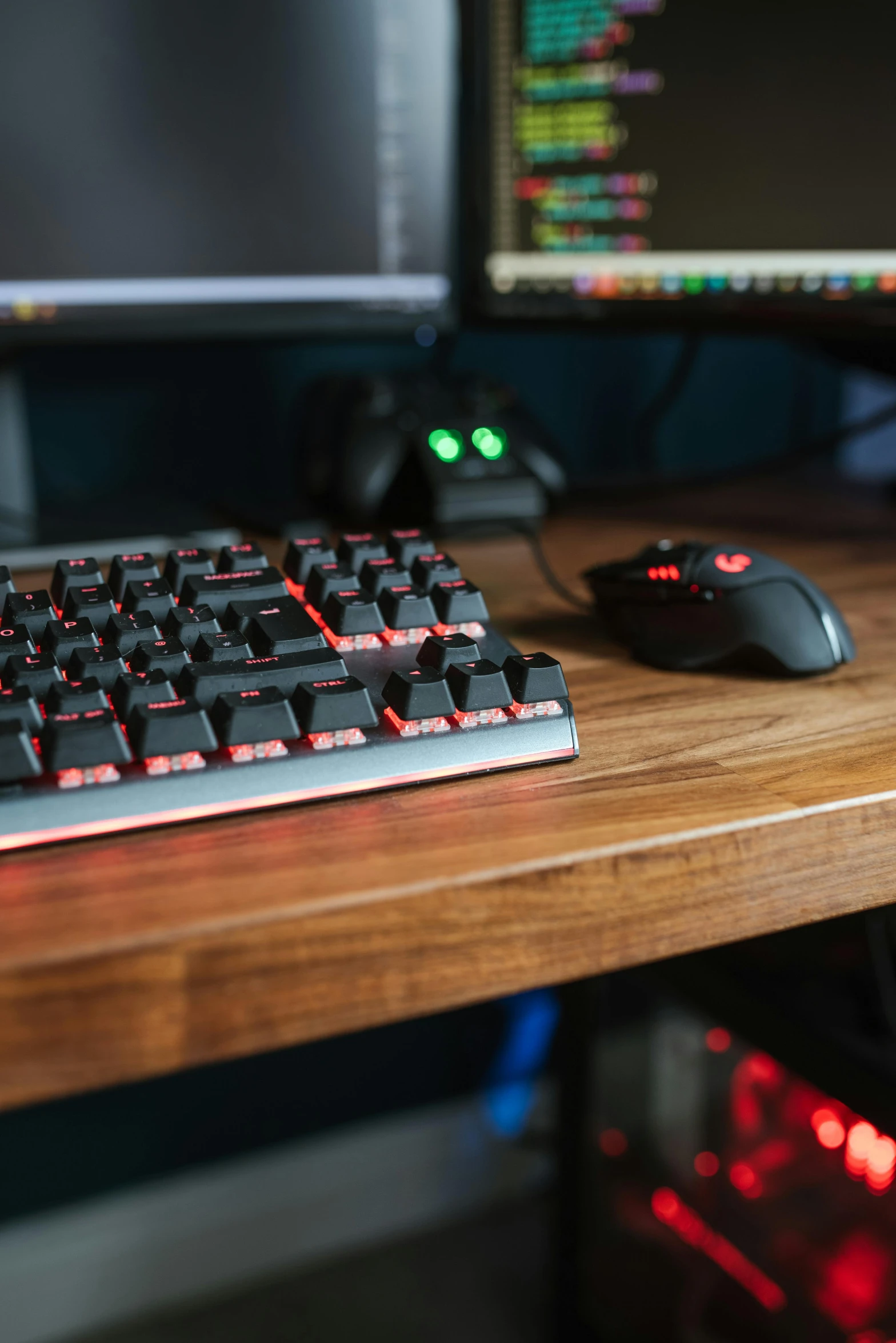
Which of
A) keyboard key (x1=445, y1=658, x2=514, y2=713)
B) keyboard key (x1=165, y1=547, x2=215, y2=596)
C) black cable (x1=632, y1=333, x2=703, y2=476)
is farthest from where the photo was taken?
black cable (x1=632, y1=333, x2=703, y2=476)

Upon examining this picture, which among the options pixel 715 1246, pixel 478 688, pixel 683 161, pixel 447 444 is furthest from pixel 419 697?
pixel 715 1246

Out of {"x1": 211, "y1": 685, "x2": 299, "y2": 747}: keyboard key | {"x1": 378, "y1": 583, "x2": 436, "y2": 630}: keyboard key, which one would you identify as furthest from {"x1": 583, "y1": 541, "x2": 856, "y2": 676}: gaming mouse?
{"x1": 211, "y1": 685, "x2": 299, "y2": 747}: keyboard key

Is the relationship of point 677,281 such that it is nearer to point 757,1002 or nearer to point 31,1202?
point 757,1002

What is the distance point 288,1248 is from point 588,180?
1108mm

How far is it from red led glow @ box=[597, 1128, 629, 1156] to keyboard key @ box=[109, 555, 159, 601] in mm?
824

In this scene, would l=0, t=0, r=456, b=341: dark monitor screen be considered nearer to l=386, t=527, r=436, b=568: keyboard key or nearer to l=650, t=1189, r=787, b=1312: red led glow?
l=386, t=527, r=436, b=568: keyboard key

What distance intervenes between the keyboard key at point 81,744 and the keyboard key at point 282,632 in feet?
0.29

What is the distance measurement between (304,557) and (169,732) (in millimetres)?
193

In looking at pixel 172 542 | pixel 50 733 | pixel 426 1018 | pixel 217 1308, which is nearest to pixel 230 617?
pixel 50 733

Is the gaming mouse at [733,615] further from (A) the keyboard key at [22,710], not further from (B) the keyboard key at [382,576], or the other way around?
(A) the keyboard key at [22,710]

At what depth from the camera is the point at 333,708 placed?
39 centimetres

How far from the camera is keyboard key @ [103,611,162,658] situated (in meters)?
0.44

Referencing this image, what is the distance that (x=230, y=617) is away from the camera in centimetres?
47

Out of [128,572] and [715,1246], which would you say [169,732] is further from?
[715,1246]
